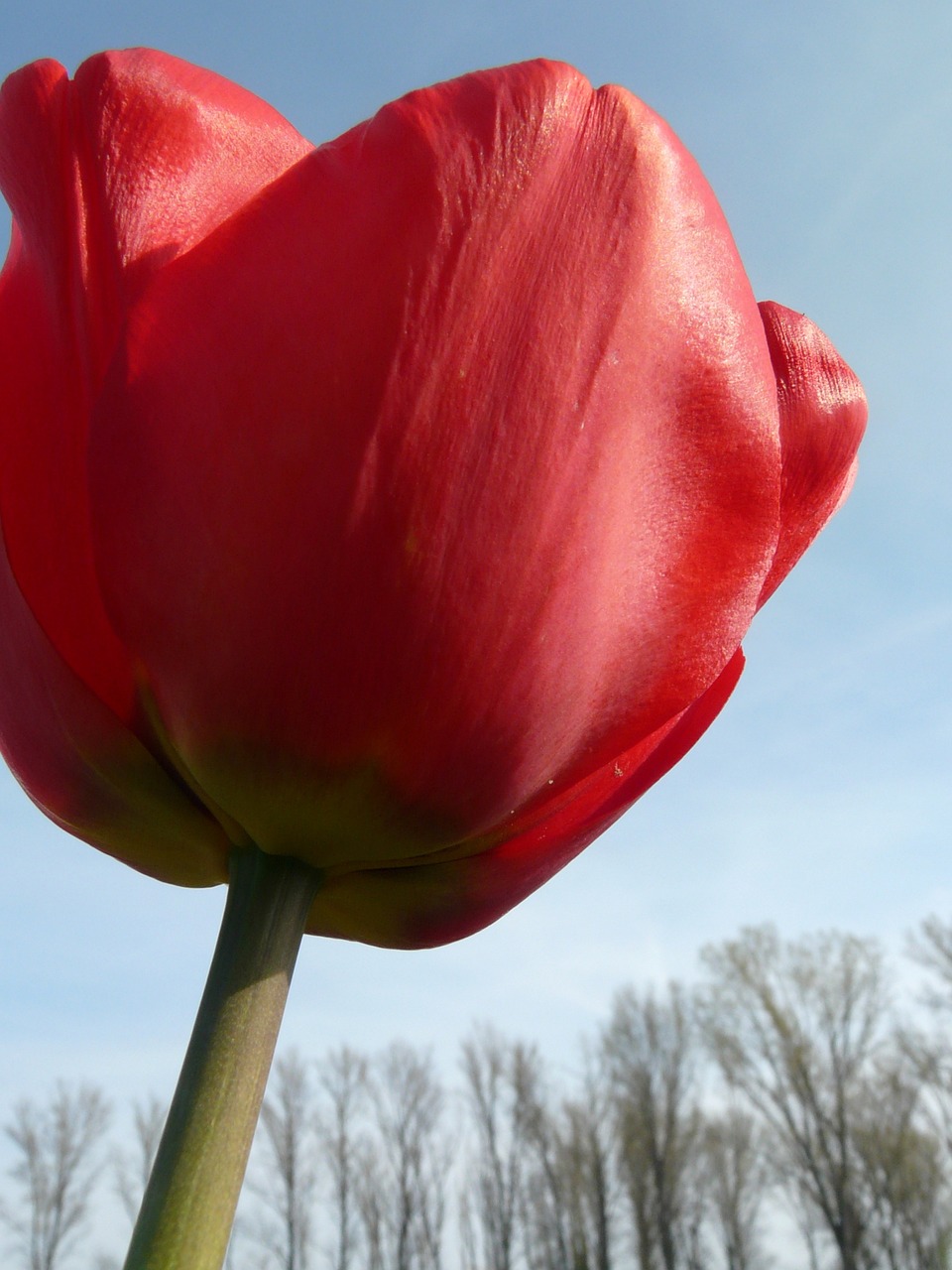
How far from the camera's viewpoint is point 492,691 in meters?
0.28

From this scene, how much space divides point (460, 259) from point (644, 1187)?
24.9 m

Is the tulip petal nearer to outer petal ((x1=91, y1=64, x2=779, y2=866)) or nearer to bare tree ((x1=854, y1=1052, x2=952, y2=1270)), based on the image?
outer petal ((x1=91, y1=64, x2=779, y2=866))

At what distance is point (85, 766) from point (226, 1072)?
0.12 m

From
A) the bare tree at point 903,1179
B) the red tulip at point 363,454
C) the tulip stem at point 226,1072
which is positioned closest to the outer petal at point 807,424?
the red tulip at point 363,454

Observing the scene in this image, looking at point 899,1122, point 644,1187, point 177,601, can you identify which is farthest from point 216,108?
point 644,1187

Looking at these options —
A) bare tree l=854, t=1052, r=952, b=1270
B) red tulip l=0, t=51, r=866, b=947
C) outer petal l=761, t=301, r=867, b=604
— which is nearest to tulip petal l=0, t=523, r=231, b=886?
red tulip l=0, t=51, r=866, b=947

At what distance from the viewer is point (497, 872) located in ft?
1.22

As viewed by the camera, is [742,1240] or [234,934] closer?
[234,934]

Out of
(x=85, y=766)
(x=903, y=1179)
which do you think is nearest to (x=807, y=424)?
(x=85, y=766)

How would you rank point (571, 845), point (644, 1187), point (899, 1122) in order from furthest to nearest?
point (644, 1187) → point (899, 1122) → point (571, 845)

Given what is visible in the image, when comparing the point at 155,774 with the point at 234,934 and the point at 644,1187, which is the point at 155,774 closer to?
the point at 234,934

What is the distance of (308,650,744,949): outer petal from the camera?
364 mm

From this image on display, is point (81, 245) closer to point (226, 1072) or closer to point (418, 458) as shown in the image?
point (418, 458)

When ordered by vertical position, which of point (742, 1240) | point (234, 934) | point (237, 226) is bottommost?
point (234, 934)
